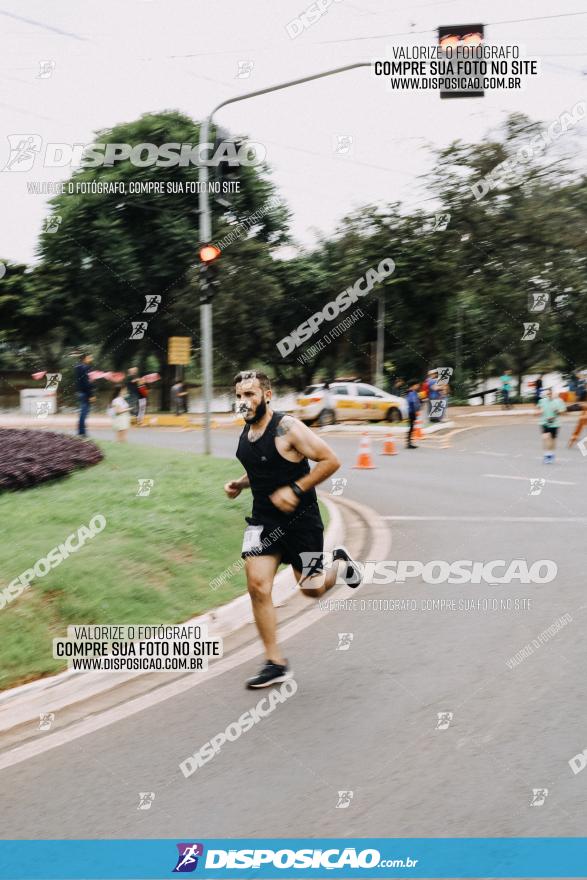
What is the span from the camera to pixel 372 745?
4.85 m

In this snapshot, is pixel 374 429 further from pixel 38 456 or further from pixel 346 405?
pixel 38 456

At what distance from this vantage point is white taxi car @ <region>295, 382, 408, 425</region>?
2906 cm

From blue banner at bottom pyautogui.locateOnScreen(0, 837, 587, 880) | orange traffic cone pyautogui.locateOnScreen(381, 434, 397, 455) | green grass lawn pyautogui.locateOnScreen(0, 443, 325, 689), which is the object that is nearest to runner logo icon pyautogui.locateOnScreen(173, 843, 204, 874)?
blue banner at bottom pyautogui.locateOnScreen(0, 837, 587, 880)

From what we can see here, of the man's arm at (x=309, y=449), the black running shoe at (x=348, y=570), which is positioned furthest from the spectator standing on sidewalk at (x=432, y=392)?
the man's arm at (x=309, y=449)

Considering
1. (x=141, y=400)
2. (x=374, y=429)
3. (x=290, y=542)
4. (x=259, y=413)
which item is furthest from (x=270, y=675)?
(x=141, y=400)

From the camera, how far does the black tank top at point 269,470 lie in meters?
5.71

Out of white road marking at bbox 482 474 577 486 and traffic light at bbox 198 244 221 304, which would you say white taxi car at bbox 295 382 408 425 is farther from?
traffic light at bbox 198 244 221 304

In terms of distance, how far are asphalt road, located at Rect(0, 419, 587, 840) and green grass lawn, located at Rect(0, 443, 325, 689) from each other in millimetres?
1064

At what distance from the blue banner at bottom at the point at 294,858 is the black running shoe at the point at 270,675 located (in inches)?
70.4

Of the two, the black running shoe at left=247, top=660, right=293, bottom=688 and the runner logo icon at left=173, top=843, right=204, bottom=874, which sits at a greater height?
the black running shoe at left=247, top=660, right=293, bottom=688

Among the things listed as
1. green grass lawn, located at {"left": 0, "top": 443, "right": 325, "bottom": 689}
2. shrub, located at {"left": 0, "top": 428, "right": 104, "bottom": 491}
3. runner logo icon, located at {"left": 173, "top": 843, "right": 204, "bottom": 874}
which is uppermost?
shrub, located at {"left": 0, "top": 428, "right": 104, "bottom": 491}

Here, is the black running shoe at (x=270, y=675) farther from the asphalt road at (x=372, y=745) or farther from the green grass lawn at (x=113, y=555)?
the green grass lawn at (x=113, y=555)

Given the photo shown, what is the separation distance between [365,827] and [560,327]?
1578 inches

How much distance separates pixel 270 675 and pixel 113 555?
2694 mm
